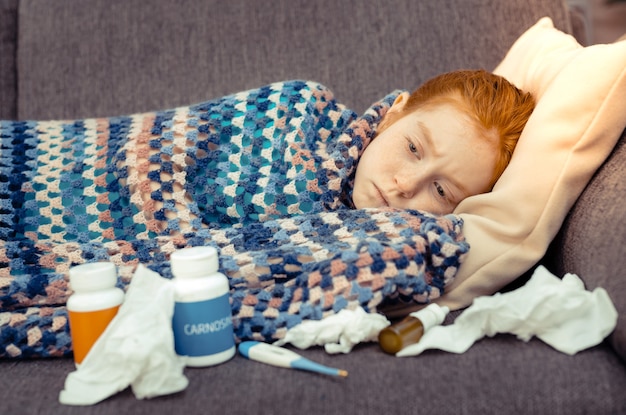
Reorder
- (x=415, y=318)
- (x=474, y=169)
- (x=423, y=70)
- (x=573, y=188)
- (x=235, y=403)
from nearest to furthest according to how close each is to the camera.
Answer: (x=235, y=403) → (x=415, y=318) → (x=573, y=188) → (x=474, y=169) → (x=423, y=70)

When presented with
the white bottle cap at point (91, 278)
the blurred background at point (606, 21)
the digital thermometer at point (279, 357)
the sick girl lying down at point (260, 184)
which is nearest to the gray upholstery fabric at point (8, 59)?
the sick girl lying down at point (260, 184)

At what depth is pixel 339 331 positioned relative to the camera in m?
0.86

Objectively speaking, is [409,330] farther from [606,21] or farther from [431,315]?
[606,21]

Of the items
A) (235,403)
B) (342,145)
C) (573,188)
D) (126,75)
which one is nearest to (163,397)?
(235,403)

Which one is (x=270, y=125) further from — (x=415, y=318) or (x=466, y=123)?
(x=415, y=318)

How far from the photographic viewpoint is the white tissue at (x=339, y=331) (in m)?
0.85

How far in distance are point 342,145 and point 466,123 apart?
23 centimetres

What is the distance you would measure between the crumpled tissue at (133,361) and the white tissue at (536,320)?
29cm

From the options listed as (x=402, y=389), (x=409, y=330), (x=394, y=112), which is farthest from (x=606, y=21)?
(x=402, y=389)

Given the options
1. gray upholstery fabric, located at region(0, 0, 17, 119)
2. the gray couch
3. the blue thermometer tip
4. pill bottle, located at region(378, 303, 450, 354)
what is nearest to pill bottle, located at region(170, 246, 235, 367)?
the blue thermometer tip

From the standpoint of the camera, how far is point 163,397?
29.8 inches

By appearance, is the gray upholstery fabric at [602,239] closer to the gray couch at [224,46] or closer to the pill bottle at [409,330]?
the pill bottle at [409,330]

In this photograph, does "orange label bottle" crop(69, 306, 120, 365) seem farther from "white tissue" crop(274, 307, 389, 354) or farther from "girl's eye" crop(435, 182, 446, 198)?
"girl's eye" crop(435, 182, 446, 198)

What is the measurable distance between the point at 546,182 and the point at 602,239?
0.14 metres
